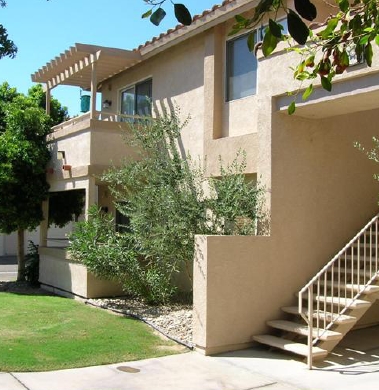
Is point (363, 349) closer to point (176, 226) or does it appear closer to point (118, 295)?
point (176, 226)

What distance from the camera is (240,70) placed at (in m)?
11.7

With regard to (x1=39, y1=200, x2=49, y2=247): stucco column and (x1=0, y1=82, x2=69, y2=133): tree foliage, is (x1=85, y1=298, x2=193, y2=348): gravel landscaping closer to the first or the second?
(x1=39, y1=200, x2=49, y2=247): stucco column

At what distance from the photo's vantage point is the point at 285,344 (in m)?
8.20

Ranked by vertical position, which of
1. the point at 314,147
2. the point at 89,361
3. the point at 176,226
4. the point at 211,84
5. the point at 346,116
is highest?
the point at 211,84

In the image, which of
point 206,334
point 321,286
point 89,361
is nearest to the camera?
point 89,361

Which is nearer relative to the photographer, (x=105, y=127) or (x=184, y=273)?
(x=184, y=273)

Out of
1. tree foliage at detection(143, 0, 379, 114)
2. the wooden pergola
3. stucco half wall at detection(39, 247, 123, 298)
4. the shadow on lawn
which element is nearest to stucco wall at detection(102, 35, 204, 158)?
the wooden pergola

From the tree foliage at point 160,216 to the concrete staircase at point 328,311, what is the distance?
5.16 feet

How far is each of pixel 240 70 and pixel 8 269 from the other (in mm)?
16099

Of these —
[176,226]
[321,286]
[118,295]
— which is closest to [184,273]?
[118,295]

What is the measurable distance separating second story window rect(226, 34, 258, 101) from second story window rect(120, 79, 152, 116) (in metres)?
3.22

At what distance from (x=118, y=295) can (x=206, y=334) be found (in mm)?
4663

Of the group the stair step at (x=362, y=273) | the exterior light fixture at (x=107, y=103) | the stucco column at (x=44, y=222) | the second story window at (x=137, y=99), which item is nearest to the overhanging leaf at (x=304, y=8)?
the stair step at (x=362, y=273)

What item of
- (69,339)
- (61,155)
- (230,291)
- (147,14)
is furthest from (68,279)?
(147,14)
